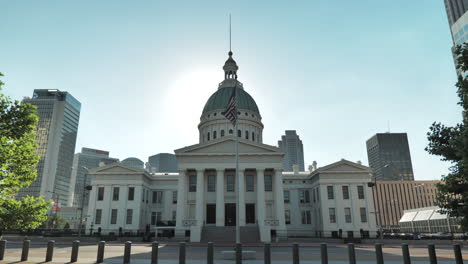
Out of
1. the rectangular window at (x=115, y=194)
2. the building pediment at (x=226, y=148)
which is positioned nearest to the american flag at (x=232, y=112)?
the building pediment at (x=226, y=148)

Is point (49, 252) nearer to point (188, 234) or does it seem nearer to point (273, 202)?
point (188, 234)

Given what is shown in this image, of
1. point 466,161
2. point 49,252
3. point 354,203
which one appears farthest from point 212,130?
point 466,161

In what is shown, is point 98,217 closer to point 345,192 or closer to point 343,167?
point 345,192

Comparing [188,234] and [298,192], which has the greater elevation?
[298,192]

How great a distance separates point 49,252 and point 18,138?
18.9 feet

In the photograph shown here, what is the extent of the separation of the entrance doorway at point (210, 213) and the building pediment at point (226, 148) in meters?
8.18

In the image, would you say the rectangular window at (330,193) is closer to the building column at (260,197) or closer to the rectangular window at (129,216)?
the building column at (260,197)

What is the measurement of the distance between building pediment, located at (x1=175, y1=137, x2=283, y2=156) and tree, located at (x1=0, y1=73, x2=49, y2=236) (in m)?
31.0

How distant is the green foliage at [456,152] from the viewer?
12.1 meters

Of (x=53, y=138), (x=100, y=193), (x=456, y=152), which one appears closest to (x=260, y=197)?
(x=100, y=193)

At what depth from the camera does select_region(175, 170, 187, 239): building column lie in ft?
140

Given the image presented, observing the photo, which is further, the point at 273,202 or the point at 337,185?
the point at 337,185

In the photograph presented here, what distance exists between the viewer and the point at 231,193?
47.4m

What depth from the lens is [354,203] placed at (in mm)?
53375
